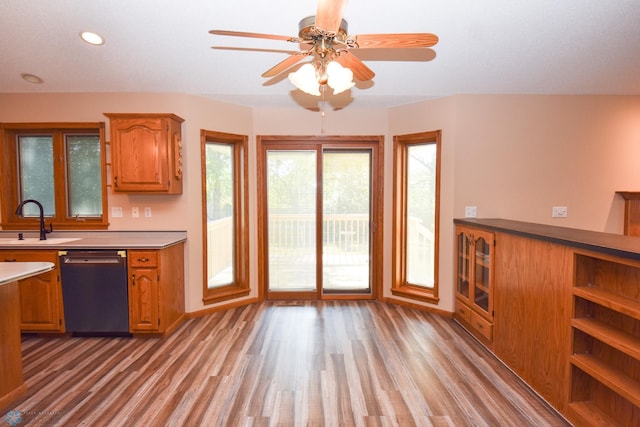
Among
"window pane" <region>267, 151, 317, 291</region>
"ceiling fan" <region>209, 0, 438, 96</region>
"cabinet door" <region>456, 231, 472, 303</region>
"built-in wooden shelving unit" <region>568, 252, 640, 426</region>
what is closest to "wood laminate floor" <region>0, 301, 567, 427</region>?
"built-in wooden shelving unit" <region>568, 252, 640, 426</region>

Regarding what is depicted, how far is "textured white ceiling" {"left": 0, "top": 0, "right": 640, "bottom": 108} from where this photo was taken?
7.86ft

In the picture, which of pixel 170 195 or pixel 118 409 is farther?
pixel 170 195

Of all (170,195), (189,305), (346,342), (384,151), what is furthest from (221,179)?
(346,342)

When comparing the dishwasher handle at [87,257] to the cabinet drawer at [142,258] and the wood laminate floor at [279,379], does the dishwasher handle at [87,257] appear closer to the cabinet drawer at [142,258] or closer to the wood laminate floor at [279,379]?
the cabinet drawer at [142,258]

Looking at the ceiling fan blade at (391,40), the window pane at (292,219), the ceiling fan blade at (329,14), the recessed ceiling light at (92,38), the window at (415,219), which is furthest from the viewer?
the window pane at (292,219)

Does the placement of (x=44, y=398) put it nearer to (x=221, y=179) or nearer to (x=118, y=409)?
(x=118, y=409)

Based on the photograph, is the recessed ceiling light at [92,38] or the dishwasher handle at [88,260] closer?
the recessed ceiling light at [92,38]

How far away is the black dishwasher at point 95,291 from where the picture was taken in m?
2.85

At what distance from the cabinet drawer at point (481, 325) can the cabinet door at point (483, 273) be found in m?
0.05

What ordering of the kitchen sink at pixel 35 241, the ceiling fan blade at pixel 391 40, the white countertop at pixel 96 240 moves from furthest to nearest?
the kitchen sink at pixel 35 241, the white countertop at pixel 96 240, the ceiling fan blade at pixel 391 40

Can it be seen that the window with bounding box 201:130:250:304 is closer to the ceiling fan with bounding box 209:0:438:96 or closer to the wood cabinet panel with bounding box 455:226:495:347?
the ceiling fan with bounding box 209:0:438:96

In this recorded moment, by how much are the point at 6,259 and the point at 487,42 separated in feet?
15.8

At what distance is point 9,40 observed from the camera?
269 centimetres

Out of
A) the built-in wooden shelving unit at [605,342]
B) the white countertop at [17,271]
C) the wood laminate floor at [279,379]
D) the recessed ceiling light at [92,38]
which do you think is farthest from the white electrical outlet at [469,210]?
the recessed ceiling light at [92,38]
